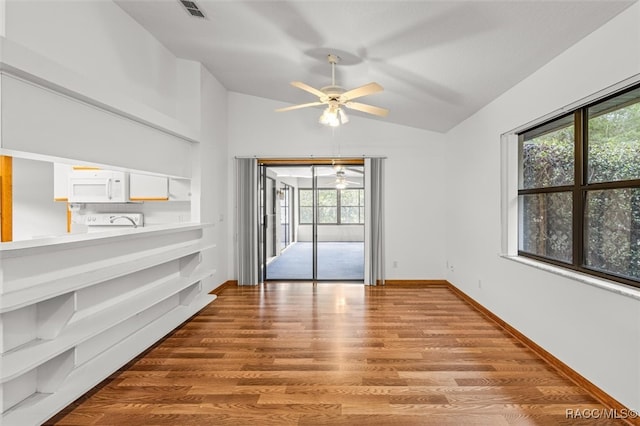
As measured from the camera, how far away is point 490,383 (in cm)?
253

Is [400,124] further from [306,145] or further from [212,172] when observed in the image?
[212,172]

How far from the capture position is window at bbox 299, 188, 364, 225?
20.4ft

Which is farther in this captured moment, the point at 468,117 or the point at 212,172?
the point at 212,172

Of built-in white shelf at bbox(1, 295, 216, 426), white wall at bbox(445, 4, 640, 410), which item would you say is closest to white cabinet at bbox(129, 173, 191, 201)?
built-in white shelf at bbox(1, 295, 216, 426)

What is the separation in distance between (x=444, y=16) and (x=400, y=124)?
316 cm

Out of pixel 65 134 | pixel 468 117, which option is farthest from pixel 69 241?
pixel 468 117

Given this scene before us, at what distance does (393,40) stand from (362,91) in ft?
1.69

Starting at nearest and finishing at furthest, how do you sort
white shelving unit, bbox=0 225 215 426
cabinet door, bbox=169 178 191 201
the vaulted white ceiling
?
white shelving unit, bbox=0 225 215 426, the vaulted white ceiling, cabinet door, bbox=169 178 191 201

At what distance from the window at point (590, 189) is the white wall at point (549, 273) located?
0.19 m

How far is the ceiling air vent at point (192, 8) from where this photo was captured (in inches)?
A: 117

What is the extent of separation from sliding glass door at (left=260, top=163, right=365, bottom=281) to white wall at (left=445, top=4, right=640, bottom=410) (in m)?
1.94

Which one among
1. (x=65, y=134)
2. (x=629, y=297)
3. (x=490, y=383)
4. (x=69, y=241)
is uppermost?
(x=65, y=134)

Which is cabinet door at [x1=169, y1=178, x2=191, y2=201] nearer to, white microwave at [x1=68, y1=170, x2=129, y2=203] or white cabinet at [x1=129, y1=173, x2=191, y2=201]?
white cabinet at [x1=129, y1=173, x2=191, y2=201]

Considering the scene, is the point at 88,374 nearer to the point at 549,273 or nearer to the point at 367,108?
the point at 367,108
